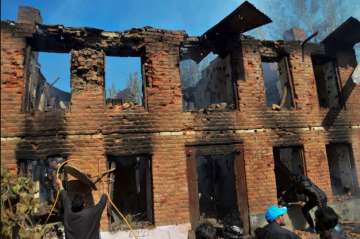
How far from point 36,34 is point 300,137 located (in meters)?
8.20

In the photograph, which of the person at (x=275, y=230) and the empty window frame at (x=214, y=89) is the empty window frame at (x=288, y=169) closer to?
the empty window frame at (x=214, y=89)

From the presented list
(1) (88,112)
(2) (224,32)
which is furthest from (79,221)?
(2) (224,32)

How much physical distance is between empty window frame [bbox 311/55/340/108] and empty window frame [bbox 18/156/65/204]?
9345 millimetres

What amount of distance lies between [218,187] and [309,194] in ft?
15.1

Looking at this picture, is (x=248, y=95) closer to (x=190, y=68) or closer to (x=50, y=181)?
(x=50, y=181)

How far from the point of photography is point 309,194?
30.8ft

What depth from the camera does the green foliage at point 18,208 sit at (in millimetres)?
6863

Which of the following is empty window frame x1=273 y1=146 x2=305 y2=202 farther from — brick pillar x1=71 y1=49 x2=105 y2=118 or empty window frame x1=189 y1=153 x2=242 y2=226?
brick pillar x1=71 y1=49 x2=105 y2=118

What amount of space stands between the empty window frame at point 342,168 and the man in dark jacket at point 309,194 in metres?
2.65

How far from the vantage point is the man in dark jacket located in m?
9.23

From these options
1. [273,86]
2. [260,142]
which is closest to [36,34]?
[260,142]

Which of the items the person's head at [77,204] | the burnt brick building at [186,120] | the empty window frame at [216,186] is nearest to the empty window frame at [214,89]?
the burnt brick building at [186,120]

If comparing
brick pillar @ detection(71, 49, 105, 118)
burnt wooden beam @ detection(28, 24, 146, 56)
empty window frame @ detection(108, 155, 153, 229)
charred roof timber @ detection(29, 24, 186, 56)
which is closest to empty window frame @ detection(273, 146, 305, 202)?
empty window frame @ detection(108, 155, 153, 229)

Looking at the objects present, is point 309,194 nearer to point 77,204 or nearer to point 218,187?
point 218,187
